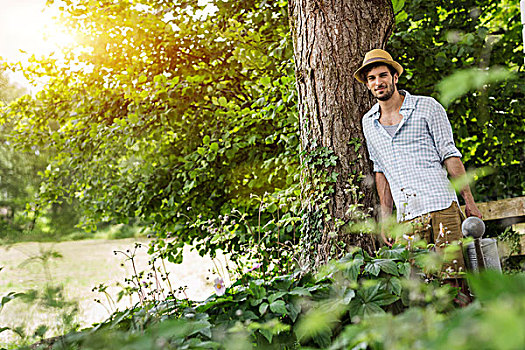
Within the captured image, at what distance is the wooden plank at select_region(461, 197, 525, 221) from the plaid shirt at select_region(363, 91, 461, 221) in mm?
2143

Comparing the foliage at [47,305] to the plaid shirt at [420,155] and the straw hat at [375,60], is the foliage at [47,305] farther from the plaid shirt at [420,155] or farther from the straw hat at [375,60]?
the straw hat at [375,60]

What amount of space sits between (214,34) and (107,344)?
4182 mm

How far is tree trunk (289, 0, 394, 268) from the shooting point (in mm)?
2855

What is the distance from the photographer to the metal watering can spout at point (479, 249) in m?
1.91

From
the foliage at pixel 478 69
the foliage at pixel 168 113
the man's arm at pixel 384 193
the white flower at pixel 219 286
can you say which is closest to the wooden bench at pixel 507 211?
the foliage at pixel 478 69

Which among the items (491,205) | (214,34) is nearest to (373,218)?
(491,205)

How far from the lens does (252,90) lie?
4910 millimetres

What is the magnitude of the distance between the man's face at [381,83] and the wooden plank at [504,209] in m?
2.39

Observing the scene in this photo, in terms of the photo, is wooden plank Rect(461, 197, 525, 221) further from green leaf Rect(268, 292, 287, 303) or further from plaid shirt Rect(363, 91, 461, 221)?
green leaf Rect(268, 292, 287, 303)

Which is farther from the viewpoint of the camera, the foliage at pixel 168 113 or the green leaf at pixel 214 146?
the foliage at pixel 168 113

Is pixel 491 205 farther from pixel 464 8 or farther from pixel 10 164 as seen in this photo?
pixel 10 164

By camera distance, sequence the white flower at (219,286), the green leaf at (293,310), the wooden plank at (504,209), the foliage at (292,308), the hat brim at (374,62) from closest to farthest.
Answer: the foliage at (292,308), the green leaf at (293,310), the white flower at (219,286), the hat brim at (374,62), the wooden plank at (504,209)

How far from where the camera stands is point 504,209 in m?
4.52

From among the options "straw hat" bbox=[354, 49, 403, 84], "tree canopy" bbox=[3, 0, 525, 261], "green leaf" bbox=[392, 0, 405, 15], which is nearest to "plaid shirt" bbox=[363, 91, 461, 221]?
"straw hat" bbox=[354, 49, 403, 84]
